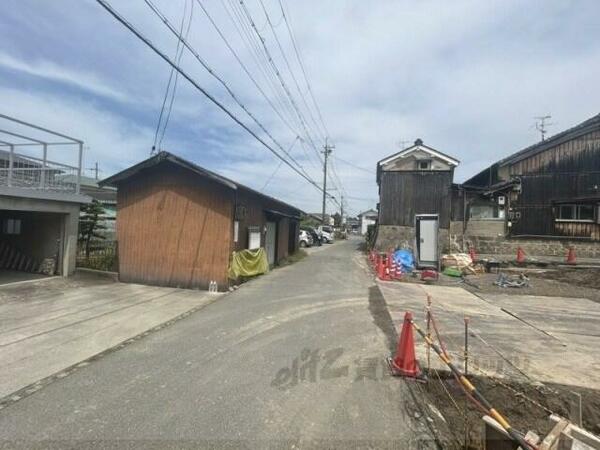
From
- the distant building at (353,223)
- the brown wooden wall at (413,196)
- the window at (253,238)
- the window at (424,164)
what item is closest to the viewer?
the window at (253,238)

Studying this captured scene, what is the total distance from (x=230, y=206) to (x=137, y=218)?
3.34 meters

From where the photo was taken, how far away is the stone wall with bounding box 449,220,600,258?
19.7 m

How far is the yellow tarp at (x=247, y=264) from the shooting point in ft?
40.0

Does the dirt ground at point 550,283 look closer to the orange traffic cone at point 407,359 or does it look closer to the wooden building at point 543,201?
the wooden building at point 543,201

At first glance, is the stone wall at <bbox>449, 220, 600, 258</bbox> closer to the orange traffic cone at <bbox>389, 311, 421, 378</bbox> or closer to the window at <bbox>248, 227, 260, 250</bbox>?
the window at <bbox>248, 227, 260, 250</bbox>

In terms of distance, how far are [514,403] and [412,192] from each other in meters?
19.5

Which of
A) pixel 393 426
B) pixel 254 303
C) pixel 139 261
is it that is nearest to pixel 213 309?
pixel 254 303

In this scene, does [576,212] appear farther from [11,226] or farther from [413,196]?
[11,226]

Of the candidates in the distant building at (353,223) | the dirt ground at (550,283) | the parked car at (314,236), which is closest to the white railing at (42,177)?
the dirt ground at (550,283)

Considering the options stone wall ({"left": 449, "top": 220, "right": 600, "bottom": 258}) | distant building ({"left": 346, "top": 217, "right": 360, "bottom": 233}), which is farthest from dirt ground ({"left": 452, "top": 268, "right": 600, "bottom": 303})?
distant building ({"left": 346, "top": 217, "right": 360, "bottom": 233})

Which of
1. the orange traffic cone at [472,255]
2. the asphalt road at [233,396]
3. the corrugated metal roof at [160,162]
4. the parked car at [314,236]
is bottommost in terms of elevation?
the asphalt road at [233,396]

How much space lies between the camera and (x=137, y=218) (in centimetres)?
1278

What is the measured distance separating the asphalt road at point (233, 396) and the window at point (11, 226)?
9421 mm

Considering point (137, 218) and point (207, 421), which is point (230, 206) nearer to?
point (137, 218)
